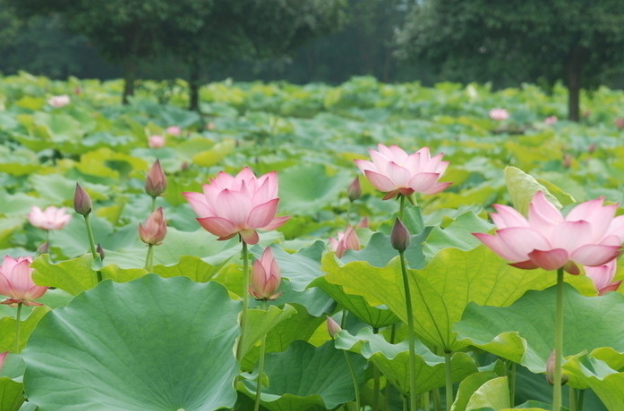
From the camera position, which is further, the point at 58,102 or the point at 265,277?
the point at 58,102

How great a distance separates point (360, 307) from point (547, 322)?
0.79ft

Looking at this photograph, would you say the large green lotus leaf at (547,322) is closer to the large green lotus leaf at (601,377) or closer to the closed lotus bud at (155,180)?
the large green lotus leaf at (601,377)

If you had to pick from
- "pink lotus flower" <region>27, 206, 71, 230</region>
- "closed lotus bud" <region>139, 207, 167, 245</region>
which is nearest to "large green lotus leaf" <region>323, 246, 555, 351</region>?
"closed lotus bud" <region>139, 207, 167, 245</region>

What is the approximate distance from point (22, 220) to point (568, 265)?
5.56ft

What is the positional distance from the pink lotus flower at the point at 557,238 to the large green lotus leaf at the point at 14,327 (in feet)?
1.90

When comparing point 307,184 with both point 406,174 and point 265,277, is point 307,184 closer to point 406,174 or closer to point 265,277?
point 406,174

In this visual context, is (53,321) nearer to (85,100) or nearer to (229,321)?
(229,321)

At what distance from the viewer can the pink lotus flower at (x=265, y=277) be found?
36.4 inches

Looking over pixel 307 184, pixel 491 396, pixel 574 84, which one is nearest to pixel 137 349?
pixel 491 396

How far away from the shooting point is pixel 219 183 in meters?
0.93

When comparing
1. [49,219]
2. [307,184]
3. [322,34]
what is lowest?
[322,34]

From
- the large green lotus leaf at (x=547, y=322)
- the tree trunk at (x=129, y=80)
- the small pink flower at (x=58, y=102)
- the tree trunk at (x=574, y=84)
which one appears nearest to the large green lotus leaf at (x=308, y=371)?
the large green lotus leaf at (x=547, y=322)

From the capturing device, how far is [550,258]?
2.20ft

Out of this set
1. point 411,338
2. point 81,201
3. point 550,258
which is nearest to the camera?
point 550,258
